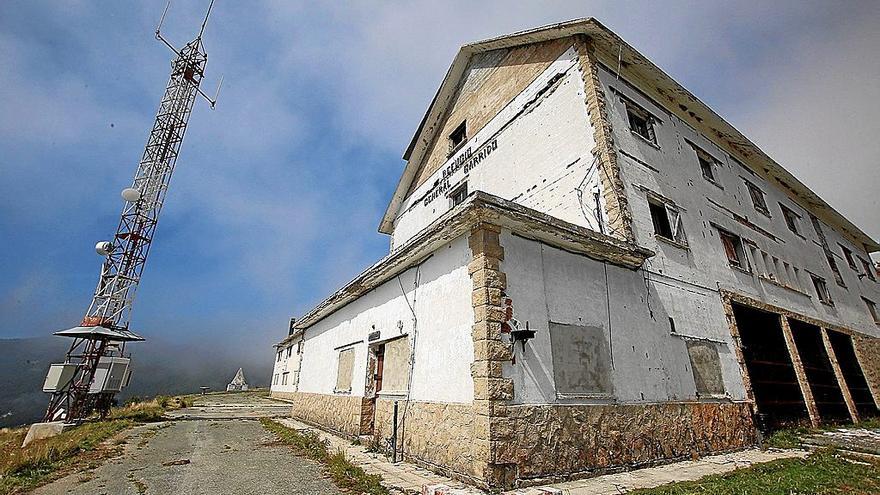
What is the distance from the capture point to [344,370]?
1101 cm

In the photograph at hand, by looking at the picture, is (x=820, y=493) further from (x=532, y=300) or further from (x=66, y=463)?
(x=66, y=463)

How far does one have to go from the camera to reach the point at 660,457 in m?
6.87

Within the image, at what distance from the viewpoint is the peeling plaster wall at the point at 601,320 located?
20.1 ft

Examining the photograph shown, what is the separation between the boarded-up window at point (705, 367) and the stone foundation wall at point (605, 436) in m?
0.38

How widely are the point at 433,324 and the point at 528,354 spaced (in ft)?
6.33

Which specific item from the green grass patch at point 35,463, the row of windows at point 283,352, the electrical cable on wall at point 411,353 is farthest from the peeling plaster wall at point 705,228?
the row of windows at point 283,352

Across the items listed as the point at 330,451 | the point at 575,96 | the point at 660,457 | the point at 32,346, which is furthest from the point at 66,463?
the point at 32,346

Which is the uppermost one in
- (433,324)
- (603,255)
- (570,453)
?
(603,255)

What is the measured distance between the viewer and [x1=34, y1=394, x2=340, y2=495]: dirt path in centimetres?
546

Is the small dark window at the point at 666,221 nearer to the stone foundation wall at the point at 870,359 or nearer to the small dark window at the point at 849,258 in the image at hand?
the stone foundation wall at the point at 870,359

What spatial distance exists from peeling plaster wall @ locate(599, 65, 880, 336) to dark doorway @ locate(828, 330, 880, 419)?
0.84 metres

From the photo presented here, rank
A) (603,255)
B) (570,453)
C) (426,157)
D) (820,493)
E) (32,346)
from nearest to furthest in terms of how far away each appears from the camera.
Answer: (820,493)
(570,453)
(603,255)
(426,157)
(32,346)

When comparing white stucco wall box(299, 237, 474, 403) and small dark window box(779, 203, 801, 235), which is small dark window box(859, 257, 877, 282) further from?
white stucco wall box(299, 237, 474, 403)

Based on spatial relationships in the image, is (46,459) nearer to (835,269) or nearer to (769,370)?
(769,370)
